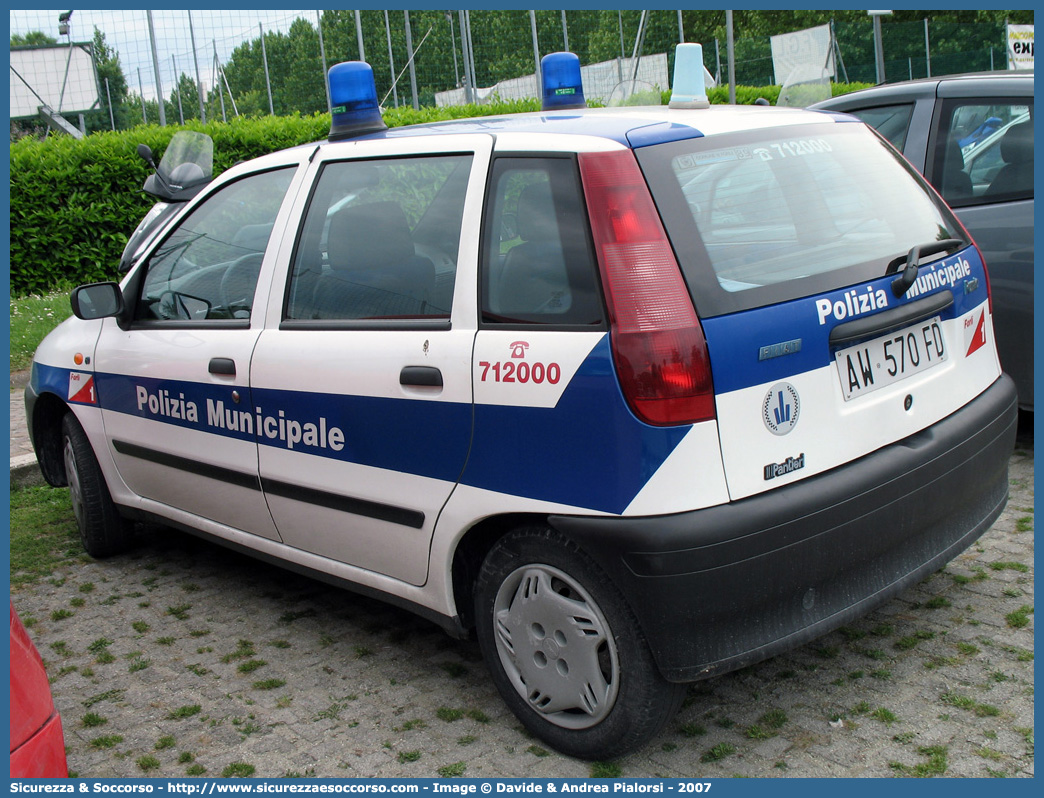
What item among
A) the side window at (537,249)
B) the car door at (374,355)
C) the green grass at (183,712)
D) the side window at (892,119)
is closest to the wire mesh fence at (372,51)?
the side window at (892,119)

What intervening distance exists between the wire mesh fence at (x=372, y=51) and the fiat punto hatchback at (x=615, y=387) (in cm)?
911

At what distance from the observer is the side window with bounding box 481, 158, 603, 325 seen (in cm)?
262

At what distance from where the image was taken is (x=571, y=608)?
270 cm

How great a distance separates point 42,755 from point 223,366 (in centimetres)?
190

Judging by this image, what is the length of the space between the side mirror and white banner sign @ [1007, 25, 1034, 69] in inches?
597

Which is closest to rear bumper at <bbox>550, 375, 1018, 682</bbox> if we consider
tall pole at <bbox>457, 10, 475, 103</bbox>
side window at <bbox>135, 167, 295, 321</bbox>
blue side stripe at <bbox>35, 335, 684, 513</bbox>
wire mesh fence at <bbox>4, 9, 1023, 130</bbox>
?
blue side stripe at <bbox>35, 335, 684, 513</bbox>

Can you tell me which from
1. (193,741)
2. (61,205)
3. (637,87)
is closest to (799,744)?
(193,741)

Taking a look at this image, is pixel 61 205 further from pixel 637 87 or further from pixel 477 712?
pixel 477 712

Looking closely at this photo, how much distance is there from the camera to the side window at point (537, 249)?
262 centimetres

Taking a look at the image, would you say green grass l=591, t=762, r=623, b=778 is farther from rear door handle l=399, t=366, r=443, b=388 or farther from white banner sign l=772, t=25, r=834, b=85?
white banner sign l=772, t=25, r=834, b=85

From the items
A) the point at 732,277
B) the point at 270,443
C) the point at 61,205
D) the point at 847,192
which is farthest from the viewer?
the point at 61,205

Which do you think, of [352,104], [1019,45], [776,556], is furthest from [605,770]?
[1019,45]

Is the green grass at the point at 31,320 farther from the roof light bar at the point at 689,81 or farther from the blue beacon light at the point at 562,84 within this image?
the roof light bar at the point at 689,81

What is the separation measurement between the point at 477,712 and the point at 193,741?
877 mm
